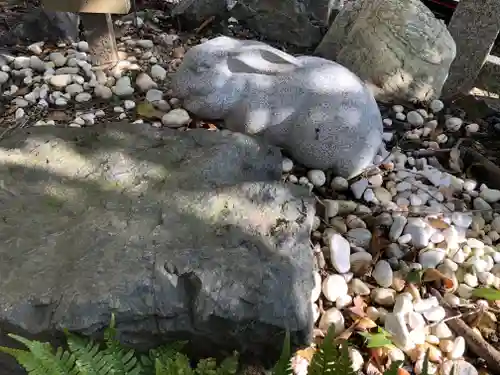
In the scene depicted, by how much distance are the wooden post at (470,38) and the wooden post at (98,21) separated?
65.7 inches

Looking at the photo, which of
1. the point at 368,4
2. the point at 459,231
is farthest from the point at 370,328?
the point at 368,4

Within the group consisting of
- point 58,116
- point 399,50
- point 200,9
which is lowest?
point 58,116

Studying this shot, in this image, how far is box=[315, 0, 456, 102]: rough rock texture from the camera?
2615 millimetres

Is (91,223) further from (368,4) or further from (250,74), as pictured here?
(368,4)

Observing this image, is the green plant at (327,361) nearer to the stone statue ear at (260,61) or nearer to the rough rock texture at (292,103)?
the rough rock texture at (292,103)

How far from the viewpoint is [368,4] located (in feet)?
8.97

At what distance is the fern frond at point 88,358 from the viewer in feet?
4.43

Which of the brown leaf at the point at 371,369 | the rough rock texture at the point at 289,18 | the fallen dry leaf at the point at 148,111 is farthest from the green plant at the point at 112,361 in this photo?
the rough rock texture at the point at 289,18

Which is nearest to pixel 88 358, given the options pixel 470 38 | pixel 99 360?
pixel 99 360

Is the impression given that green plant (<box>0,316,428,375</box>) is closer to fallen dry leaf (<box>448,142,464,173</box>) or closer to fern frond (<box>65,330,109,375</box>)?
fern frond (<box>65,330,109,375</box>)

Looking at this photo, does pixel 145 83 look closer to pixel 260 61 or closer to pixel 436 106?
pixel 260 61

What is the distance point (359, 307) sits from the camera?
6.12ft

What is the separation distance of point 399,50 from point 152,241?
163 cm

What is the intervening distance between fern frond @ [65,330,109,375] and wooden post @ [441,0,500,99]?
2269 millimetres
